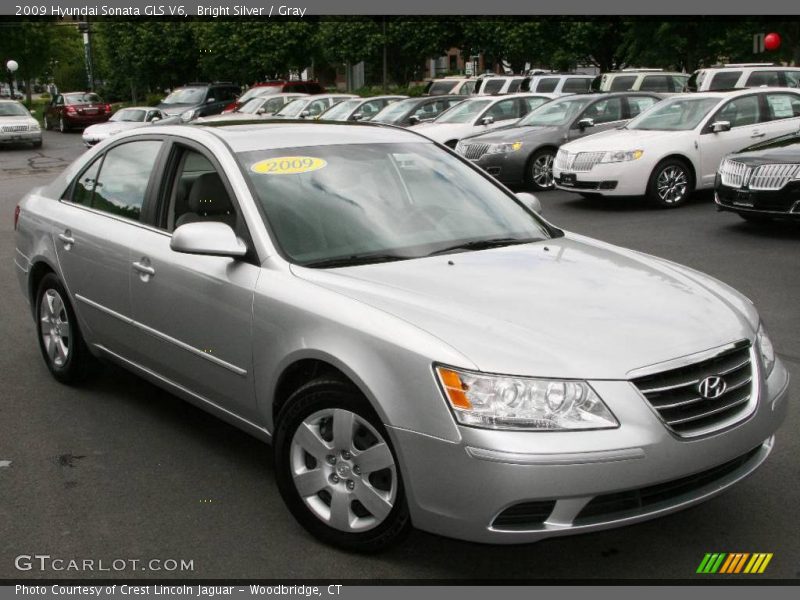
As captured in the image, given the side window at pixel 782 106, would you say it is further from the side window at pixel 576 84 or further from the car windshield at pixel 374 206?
the side window at pixel 576 84

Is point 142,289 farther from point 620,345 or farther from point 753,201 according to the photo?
point 753,201

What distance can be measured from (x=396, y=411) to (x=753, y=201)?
858 cm

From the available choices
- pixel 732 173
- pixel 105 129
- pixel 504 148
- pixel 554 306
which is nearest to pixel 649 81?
pixel 504 148

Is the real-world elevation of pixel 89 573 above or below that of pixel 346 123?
→ below

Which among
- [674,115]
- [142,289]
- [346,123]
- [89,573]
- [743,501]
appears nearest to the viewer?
[89,573]

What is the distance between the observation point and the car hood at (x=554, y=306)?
3.38 m

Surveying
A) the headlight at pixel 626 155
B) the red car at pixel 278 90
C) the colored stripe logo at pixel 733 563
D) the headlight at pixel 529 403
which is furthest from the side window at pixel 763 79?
the headlight at pixel 529 403

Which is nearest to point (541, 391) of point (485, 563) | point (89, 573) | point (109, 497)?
point (485, 563)

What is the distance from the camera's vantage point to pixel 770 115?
14.7 m

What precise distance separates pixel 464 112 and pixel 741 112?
672 centimetres

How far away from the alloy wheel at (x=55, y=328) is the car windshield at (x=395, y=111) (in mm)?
16133

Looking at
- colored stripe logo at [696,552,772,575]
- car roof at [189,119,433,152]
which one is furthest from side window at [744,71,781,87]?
colored stripe logo at [696,552,772,575]

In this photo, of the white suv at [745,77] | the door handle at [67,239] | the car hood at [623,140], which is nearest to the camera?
the door handle at [67,239]

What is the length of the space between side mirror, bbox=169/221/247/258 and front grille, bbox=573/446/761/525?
1.76 metres
